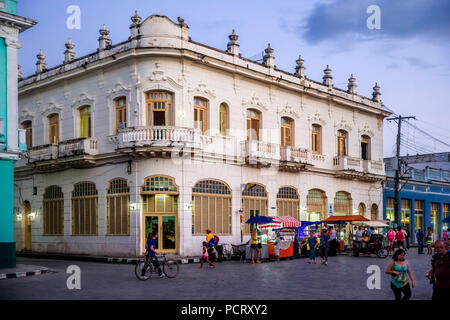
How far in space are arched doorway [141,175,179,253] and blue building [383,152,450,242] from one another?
20.4 m

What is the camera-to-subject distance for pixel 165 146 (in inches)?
993

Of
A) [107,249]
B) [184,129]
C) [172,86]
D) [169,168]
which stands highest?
[172,86]

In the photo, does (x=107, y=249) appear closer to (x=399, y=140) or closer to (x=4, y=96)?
(x=4, y=96)

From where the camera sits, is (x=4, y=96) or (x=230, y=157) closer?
(x=4, y=96)

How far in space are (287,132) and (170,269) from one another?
671 inches

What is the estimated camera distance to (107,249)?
2741 centimetres

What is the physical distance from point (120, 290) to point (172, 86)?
45.5 ft

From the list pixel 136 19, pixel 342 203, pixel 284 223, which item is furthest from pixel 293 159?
pixel 136 19

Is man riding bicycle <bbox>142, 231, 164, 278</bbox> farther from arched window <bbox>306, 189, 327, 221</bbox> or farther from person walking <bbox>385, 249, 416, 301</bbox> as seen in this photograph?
arched window <bbox>306, 189, 327, 221</bbox>

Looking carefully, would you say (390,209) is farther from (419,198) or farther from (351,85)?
(351,85)

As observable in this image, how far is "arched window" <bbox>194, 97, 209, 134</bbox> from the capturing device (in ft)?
90.8

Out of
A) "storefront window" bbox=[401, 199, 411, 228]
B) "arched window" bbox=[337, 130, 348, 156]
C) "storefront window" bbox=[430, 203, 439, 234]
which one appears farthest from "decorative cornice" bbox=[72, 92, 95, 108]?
"storefront window" bbox=[430, 203, 439, 234]
